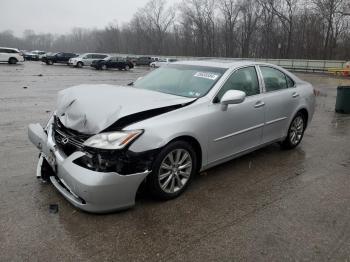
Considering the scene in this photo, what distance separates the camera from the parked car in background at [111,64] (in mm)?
35472

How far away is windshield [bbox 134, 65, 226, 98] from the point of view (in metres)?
4.66

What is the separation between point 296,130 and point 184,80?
2.53 m

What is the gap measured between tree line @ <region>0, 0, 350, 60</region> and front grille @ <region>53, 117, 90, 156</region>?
50148mm

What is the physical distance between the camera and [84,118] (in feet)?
12.3

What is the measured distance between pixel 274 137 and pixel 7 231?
4.09m

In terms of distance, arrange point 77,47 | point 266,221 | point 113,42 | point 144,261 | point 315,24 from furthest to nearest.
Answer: point 77,47
point 113,42
point 315,24
point 266,221
point 144,261

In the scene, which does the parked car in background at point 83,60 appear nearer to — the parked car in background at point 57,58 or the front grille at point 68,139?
the parked car in background at point 57,58

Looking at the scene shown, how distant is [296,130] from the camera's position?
6.25m

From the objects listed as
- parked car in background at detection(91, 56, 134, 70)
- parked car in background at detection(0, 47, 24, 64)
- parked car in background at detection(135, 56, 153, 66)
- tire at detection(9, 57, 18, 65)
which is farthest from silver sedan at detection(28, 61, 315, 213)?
parked car in background at detection(135, 56, 153, 66)

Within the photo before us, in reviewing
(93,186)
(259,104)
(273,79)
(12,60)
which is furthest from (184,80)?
(12,60)

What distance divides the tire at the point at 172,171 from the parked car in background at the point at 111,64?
32912 mm

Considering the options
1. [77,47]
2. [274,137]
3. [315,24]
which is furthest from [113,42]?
[274,137]

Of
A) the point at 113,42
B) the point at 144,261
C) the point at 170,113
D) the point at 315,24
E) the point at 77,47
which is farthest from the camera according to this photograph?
the point at 77,47

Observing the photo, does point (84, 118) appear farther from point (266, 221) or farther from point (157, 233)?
point (266, 221)
